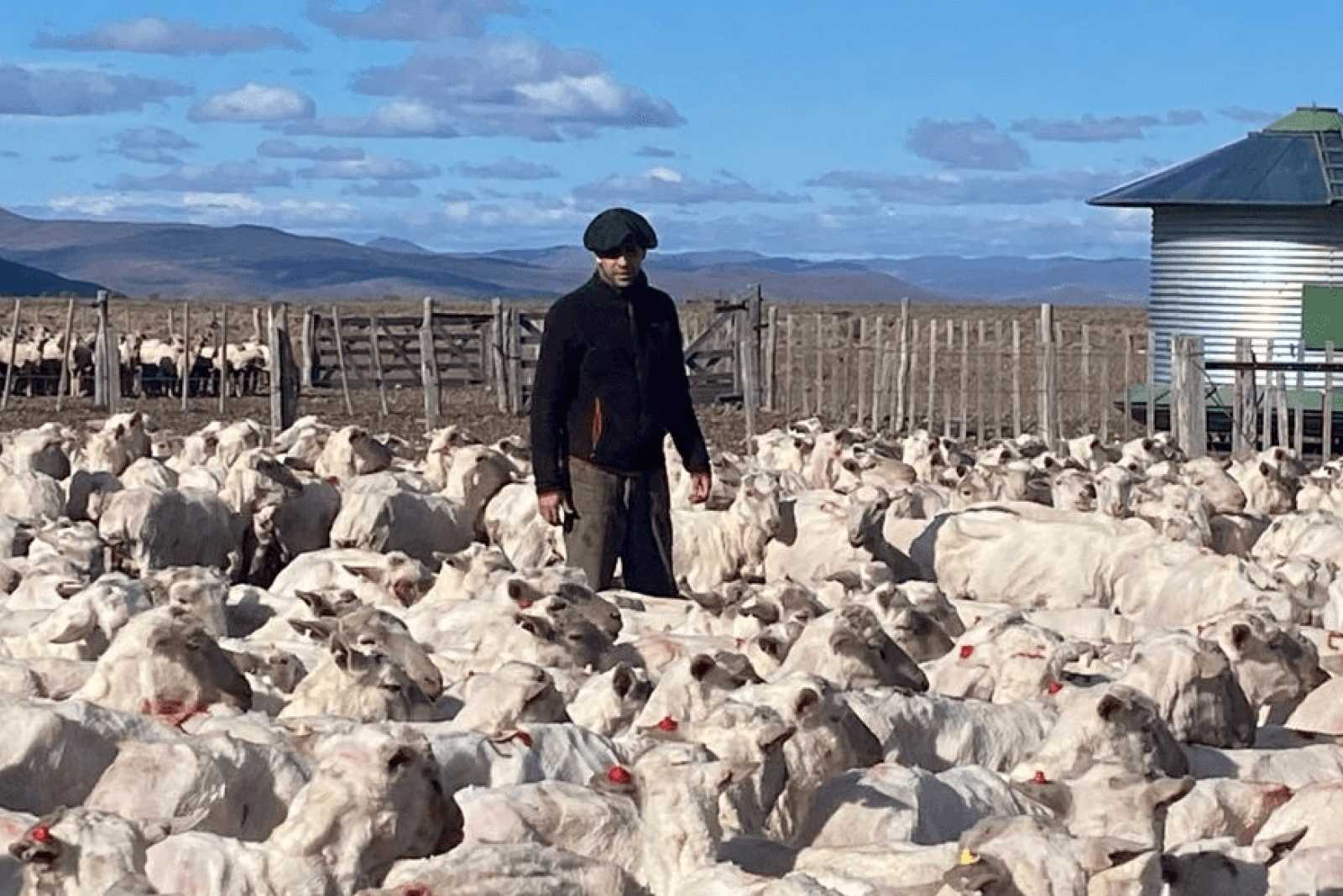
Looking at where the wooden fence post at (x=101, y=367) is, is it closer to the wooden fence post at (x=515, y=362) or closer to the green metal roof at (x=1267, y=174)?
the wooden fence post at (x=515, y=362)

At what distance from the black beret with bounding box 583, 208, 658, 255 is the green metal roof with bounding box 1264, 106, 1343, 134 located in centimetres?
1700

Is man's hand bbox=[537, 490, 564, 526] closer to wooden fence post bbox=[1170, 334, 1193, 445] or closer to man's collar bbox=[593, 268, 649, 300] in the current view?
man's collar bbox=[593, 268, 649, 300]

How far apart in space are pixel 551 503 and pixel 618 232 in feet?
3.90

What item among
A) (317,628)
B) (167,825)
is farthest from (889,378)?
(167,825)

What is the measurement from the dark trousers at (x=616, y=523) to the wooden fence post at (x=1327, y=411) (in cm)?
961

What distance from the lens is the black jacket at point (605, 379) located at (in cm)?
1059

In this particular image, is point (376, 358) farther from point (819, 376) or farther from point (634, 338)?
point (634, 338)

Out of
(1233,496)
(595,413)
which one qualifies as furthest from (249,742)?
(1233,496)

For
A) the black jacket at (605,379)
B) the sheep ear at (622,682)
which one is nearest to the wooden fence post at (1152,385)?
the black jacket at (605,379)

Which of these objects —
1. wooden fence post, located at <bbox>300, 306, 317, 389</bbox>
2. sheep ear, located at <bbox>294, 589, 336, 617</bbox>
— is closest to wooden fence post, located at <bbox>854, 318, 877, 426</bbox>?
wooden fence post, located at <bbox>300, 306, 317, 389</bbox>

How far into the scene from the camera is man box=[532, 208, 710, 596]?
10586mm

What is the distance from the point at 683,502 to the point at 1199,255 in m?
12.4

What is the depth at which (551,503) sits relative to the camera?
10.6 m

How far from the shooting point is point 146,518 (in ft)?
44.3
